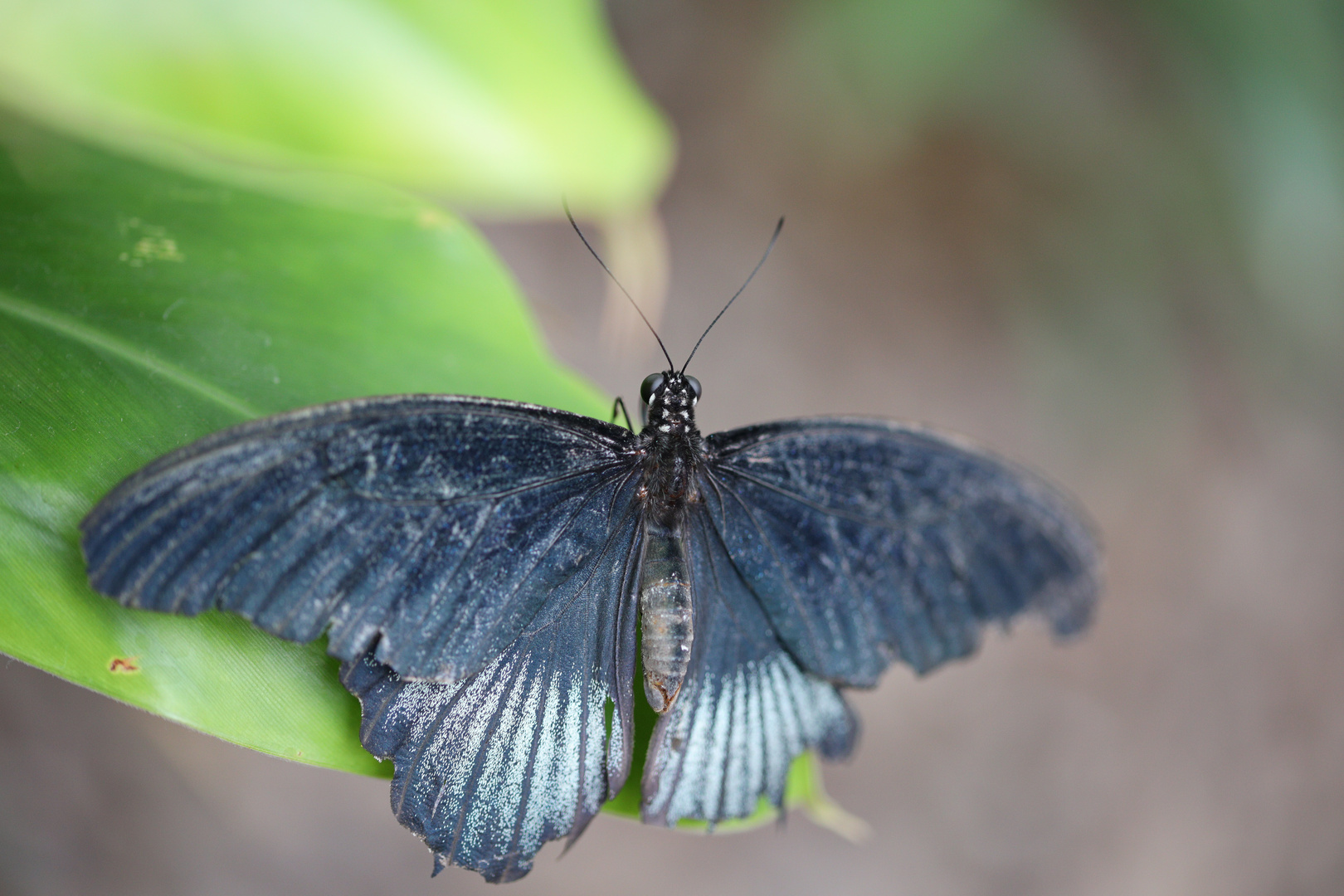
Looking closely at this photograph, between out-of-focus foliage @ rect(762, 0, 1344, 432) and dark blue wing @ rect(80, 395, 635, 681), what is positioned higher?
out-of-focus foliage @ rect(762, 0, 1344, 432)

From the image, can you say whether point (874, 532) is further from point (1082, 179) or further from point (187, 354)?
point (1082, 179)

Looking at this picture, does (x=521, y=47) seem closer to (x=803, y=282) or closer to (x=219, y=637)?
(x=219, y=637)

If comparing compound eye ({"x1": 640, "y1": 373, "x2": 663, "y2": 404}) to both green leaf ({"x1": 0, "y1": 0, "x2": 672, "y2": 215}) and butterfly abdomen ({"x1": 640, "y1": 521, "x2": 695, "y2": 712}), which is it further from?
green leaf ({"x1": 0, "y1": 0, "x2": 672, "y2": 215})

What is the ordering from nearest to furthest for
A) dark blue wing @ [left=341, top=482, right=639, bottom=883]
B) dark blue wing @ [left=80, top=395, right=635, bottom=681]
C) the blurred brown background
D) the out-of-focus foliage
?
dark blue wing @ [left=80, top=395, right=635, bottom=681], dark blue wing @ [left=341, top=482, right=639, bottom=883], the blurred brown background, the out-of-focus foliage

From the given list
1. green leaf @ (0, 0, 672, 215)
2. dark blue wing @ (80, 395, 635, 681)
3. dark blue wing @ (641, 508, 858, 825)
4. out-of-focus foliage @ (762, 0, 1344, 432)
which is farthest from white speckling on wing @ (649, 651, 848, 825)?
out-of-focus foliage @ (762, 0, 1344, 432)

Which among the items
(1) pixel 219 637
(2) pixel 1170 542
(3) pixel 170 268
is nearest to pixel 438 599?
(1) pixel 219 637

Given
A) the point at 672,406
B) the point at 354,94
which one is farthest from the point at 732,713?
the point at 354,94

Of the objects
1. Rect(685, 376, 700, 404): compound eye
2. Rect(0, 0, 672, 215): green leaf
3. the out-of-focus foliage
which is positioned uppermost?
the out-of-focus foliage

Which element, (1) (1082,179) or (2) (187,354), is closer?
(2) (187,354)
